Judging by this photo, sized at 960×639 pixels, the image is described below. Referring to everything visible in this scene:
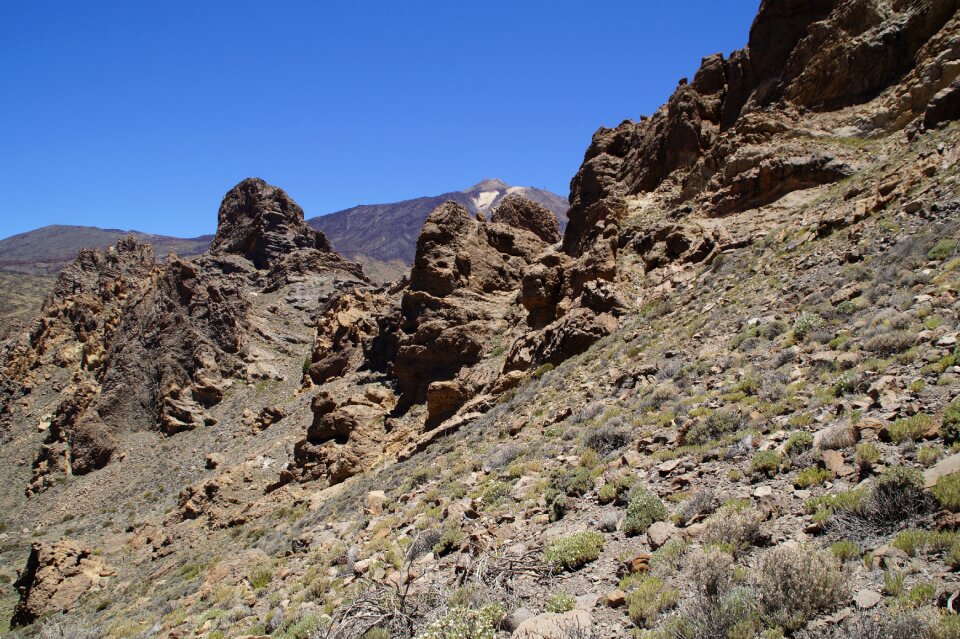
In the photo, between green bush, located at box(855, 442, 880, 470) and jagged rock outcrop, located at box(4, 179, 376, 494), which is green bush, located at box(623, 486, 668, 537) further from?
jagged rock outcrop, located at box(4, 179, 376, 494)

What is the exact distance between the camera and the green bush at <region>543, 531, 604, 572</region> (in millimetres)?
6434

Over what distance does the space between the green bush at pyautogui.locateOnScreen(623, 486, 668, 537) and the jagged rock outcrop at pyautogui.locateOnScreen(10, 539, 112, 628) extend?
22442 millimetres

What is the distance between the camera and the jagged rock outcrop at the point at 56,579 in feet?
63.0

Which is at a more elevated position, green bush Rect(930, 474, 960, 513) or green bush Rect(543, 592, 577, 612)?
green bush Rect(930, 474, 960, 513)

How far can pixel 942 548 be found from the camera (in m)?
4.11

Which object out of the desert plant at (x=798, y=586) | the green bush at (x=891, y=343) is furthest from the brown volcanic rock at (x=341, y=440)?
the desert plant at (x=798, y=586)

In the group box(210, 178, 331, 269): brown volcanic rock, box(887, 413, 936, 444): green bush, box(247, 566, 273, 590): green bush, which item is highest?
box(210, 178, 331, 269): brown volcanic rock

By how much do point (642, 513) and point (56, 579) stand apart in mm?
23810

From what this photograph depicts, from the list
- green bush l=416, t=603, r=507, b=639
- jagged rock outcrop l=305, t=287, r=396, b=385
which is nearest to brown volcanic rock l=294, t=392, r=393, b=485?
jagged rock outcrop l=305, t=287, r=396, b=385

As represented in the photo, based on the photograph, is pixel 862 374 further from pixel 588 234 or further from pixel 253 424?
pixel 253 424

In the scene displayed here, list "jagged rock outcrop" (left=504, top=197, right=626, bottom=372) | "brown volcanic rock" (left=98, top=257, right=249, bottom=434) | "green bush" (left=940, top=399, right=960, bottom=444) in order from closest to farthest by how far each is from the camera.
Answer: "green bush" (left=940, top=399, right=960, bottom=444) → "jagged rock outcrop" (left=504, top=197, right=626, bottom=372) → "brown volcanic rock" (left=98, top=257, right=249, bottom=434)

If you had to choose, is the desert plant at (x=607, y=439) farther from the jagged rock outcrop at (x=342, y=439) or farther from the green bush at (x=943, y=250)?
the jagged rock outcrop at (x=342, y=439)

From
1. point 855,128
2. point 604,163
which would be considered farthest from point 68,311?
point 855,128

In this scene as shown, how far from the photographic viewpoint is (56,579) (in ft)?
65.5
